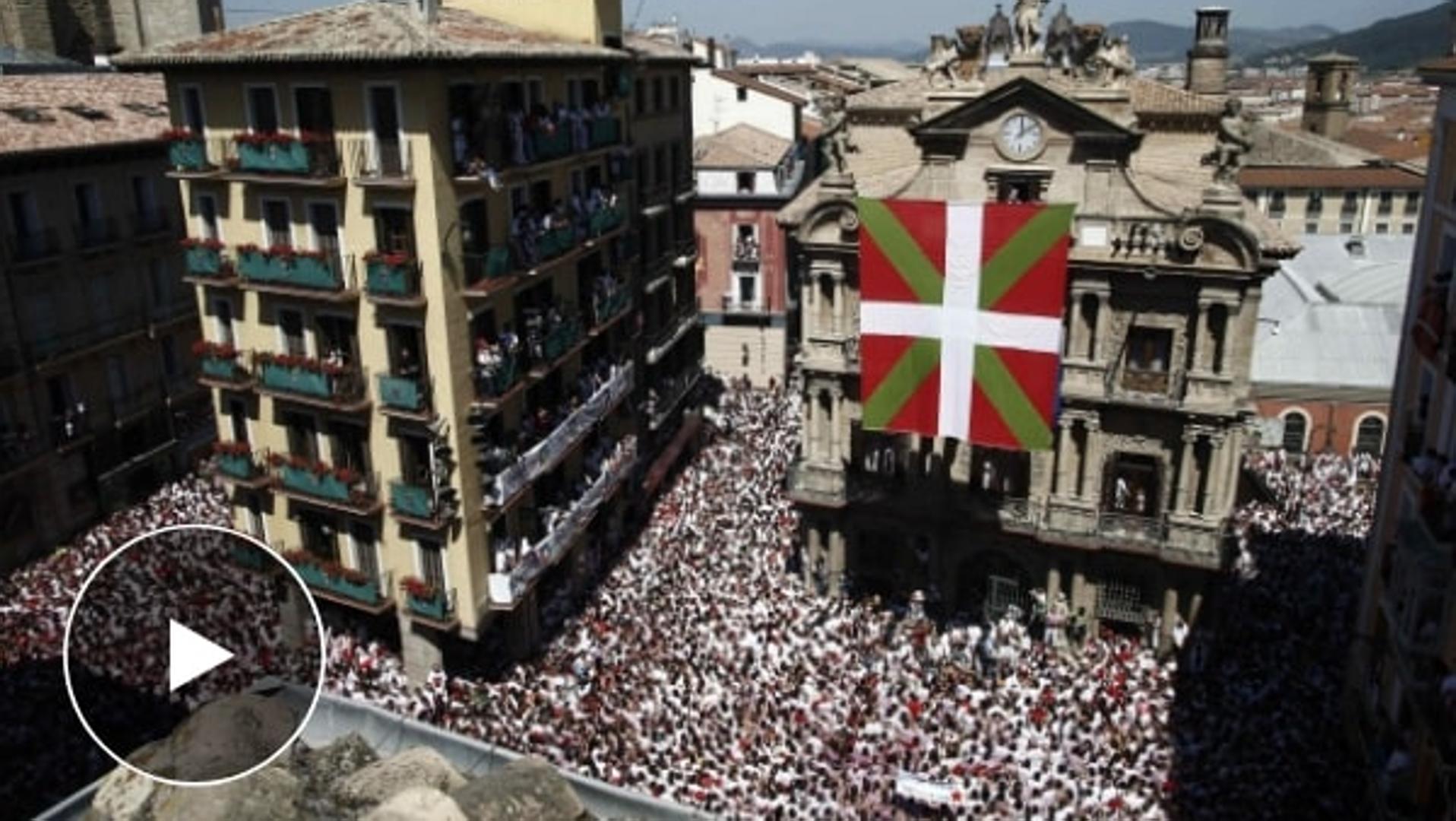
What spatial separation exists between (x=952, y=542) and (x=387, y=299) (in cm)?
2006

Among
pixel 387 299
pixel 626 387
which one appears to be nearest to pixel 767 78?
pixel 626 387

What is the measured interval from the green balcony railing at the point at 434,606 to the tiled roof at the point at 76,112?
20.9 metres

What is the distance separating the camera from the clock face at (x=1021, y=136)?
109 feet

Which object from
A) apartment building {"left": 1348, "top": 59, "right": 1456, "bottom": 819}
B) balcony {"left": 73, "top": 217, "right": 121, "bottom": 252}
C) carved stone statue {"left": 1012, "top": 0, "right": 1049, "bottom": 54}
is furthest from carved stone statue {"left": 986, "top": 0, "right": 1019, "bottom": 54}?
balcony {"left": 73, "top": 217, "right": 121, "bottom": 252}

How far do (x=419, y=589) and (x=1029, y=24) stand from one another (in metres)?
24.7

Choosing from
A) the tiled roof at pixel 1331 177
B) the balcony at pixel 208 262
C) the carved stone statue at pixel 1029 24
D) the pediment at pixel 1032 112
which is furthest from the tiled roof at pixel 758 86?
the balcony at pixel 208 262

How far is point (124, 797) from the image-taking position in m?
17.9

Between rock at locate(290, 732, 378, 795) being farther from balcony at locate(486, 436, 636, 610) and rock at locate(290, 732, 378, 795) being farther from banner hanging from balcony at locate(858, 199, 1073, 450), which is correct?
banner hanging from balcony at locate(858, 199, 1073, 450)

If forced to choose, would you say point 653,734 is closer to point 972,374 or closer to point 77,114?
point 972,374

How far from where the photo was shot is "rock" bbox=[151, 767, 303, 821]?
55.7 feet

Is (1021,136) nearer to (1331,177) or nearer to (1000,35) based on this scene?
(1000,35)

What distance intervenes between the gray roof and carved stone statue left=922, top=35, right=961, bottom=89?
58.0 feet

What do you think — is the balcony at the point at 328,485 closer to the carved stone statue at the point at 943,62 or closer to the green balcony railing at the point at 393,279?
the green balcony railing at the point at 393,279
